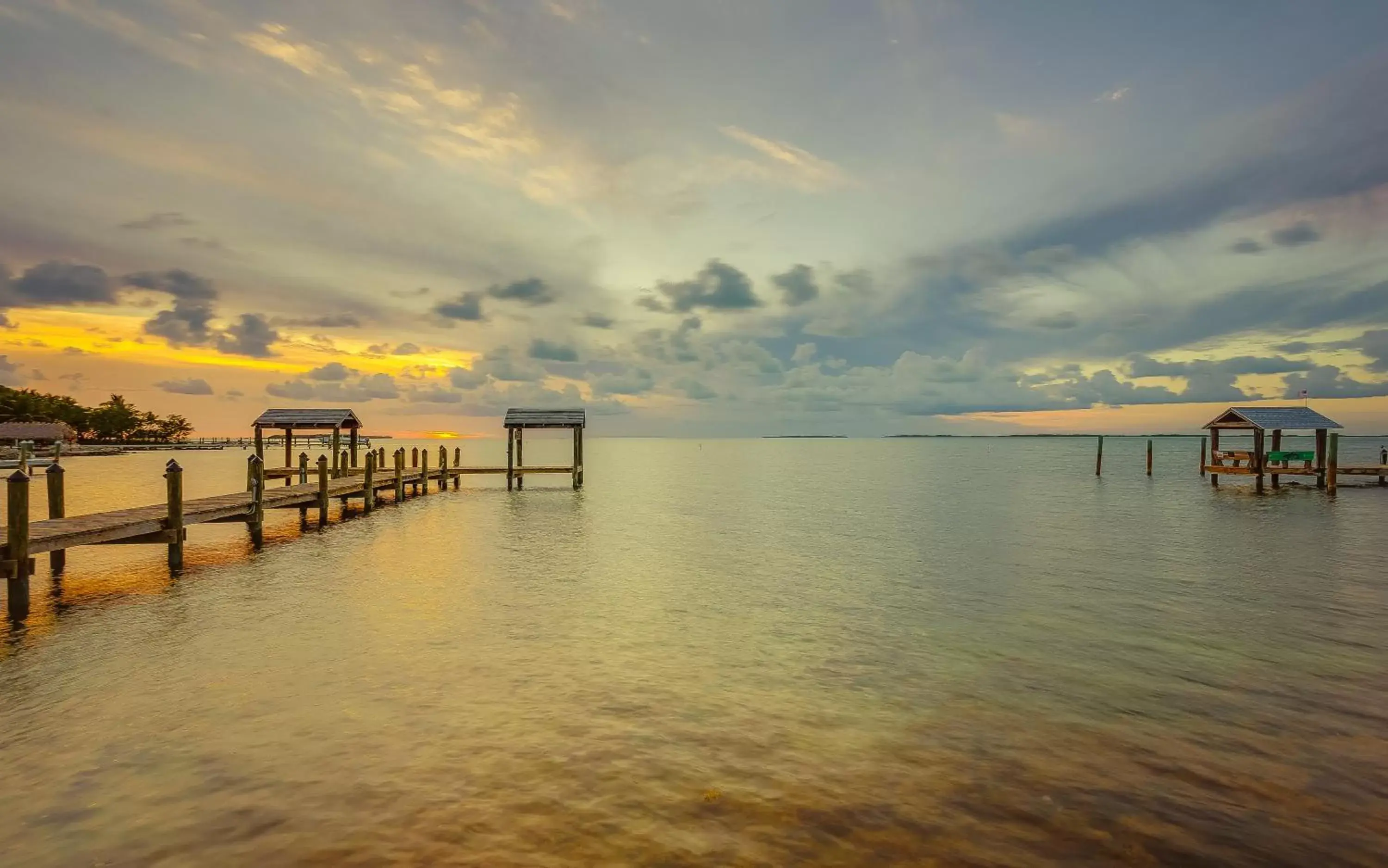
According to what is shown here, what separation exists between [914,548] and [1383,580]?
36.7ft

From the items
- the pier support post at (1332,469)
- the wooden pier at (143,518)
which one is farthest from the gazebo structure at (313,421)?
the pier support post at (1332,469)

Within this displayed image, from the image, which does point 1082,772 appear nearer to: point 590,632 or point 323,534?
point 590,632

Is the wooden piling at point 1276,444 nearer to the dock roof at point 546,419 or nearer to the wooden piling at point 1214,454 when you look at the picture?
the wooden piling at point 1214,454

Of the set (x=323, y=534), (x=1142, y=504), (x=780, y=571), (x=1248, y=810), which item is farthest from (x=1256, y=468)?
(x=323, y=534)

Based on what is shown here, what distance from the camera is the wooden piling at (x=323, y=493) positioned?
27.2 metres

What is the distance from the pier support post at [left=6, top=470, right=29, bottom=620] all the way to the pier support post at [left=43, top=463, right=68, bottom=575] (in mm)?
4521

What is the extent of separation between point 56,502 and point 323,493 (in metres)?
9.84

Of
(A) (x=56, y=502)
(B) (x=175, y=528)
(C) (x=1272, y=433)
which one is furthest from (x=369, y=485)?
(C) (x=1272, y=433)

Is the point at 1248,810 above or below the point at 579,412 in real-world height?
below

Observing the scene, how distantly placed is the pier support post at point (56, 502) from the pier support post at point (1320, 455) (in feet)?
182

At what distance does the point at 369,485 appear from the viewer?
3325cm

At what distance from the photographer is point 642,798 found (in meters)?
6.49

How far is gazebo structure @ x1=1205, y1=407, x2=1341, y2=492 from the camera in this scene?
1606 inches

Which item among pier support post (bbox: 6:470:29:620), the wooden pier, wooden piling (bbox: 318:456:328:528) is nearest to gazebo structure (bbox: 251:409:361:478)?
the wooden pier
